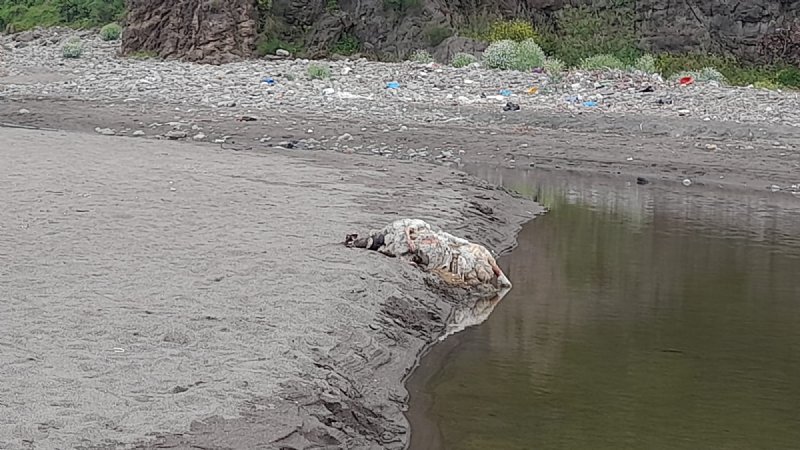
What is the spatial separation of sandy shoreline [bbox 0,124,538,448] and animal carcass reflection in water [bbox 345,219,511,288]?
0.82 ft

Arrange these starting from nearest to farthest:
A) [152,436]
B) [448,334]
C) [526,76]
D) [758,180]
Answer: [152,436] < [448,334] < [758,180] < [526,76]

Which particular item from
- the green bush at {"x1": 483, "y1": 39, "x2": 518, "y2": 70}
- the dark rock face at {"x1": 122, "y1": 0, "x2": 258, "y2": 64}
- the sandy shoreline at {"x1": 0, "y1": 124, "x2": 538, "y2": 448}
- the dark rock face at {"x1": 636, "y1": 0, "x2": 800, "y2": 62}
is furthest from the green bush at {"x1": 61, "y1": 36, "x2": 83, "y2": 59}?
the sandy shoreline at {"x1": 0, "y1": 124, "x2": 538, "y2": 448}

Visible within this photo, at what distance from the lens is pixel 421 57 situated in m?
29.5

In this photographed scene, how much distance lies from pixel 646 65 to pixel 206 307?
20.6m

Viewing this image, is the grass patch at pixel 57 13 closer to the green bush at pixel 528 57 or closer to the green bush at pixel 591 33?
the green bush at pixel 591 33

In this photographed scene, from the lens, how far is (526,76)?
80.8ft

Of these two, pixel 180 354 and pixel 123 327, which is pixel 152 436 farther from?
pixel 123 327

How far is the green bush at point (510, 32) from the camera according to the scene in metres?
30.3

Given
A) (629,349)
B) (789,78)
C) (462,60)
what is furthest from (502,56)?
(629,349)

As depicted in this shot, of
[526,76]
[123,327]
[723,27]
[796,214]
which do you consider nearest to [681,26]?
[723,27]

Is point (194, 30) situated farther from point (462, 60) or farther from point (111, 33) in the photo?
point (462, 60)

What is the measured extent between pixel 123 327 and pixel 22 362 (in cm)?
85

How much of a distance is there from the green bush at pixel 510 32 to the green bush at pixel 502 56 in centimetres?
267

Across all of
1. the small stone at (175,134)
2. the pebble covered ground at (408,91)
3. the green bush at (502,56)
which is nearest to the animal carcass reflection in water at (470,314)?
the small stone at (175,134)
